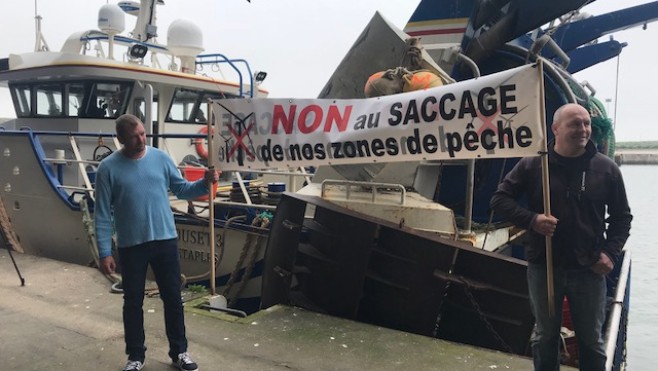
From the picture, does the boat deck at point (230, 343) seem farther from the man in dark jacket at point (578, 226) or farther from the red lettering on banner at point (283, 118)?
the red lettering on banner at point (283, 118)

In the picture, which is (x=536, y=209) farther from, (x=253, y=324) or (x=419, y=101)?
(x=253, y=324)

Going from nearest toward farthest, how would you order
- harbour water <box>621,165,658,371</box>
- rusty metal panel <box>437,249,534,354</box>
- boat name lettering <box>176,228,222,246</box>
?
rusty metal panel <box>437,249,534,354</box> < boat name lettering <box>176,228,222,246</box> < harbour water <box>621,165,658,371</box>

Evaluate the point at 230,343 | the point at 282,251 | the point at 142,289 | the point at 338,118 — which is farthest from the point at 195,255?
the point at 338,118

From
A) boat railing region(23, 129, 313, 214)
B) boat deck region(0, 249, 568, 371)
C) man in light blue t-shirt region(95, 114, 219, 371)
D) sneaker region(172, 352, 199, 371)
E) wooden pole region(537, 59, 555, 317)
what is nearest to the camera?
wooden pole region(537, 59, 555, 317)

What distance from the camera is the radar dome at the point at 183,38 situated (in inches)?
410

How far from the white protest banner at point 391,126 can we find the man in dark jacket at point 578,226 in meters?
0.24

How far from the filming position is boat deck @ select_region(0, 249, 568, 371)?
3703 mm

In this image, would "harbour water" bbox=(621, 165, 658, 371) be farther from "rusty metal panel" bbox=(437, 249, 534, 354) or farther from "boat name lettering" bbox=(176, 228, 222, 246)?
"boat name lettering" bbox=(176, 228, 222, 246)

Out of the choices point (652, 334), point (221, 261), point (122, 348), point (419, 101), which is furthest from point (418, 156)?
point (652, 334)

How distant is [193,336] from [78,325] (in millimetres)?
1087

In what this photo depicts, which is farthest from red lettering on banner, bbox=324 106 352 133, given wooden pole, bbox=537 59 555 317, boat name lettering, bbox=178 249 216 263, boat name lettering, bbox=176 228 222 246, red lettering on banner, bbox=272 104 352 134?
boat name lettering, bbox=178 249 216 263

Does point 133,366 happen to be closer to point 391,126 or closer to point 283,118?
point 283,118

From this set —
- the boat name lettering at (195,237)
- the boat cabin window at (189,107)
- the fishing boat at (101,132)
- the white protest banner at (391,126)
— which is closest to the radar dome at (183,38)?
the fishing boat at (101,132)

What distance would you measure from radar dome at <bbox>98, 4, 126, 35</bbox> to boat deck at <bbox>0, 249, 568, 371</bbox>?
6.23 metres
